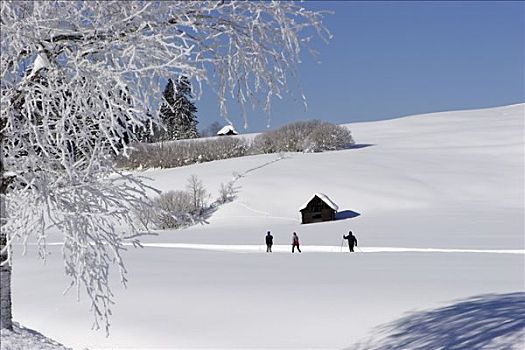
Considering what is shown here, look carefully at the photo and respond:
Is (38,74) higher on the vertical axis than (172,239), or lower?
Answer: higher

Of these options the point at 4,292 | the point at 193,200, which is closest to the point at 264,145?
the point at 193,200

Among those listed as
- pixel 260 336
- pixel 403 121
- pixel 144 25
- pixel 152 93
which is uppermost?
pixel 403 121

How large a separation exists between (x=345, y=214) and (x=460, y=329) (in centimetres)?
3960

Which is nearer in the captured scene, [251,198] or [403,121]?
Answer: [251,198]

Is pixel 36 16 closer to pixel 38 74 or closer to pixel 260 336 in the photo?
pixel 38 74

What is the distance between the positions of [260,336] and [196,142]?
62.3 metres

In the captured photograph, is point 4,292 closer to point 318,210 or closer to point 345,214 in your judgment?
point 318,210

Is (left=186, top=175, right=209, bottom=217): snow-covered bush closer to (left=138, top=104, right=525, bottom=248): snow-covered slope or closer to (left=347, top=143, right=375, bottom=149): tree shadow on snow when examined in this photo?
(left=138, top=104, right=525, bottom=248): snow-covered slope

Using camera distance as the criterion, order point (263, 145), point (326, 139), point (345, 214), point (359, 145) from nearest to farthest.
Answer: point (345, 214) → point (263, 145) → point (326, 139) → point (359, 145)

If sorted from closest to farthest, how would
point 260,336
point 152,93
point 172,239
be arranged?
point 152,93 < point 260,336 < point 172,239

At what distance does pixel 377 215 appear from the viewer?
47.9m

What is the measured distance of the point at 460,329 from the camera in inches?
377

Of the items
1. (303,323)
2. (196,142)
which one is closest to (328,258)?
(303,323)

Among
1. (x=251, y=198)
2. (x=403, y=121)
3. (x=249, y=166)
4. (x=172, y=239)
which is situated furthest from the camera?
(x=403, y=121)
